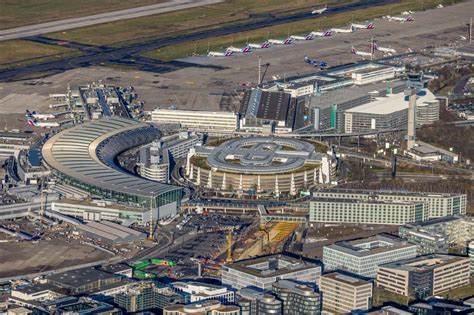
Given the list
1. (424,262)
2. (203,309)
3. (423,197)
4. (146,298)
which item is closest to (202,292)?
(146,298)

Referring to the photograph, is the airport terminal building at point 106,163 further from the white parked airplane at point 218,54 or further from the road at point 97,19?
the road at point 97,19

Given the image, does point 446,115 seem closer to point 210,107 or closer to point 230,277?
point 210,107

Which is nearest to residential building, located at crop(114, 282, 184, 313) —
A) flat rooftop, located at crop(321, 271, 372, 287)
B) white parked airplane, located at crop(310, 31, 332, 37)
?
flat rooftop, located at crop(321, 271, 372, 287)

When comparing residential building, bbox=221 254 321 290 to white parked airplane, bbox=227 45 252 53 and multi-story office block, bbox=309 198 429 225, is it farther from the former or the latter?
white parked airplane, bbox=227 45 252 53

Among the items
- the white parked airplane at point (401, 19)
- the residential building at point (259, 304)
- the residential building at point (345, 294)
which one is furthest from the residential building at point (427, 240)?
the white parked airplane at point (401, 19)

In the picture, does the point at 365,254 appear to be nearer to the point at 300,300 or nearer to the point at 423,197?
the point at 300,300
